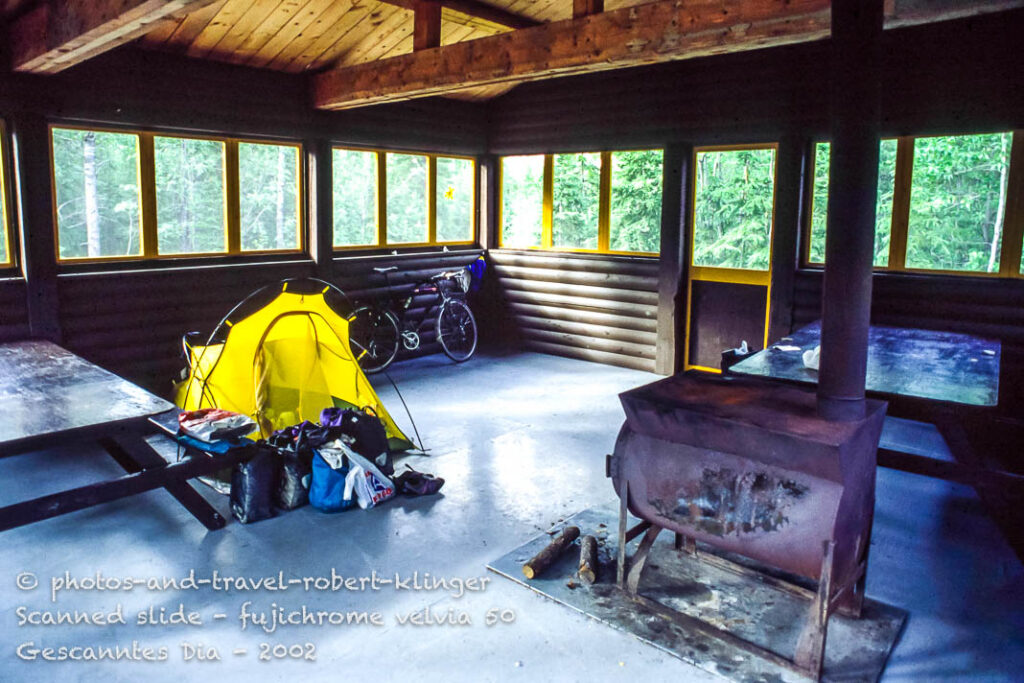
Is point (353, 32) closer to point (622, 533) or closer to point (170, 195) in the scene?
point (170, 195)

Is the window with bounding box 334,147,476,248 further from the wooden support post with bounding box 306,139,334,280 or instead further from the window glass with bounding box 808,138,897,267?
the window glass with bounding box 808,138,897,267

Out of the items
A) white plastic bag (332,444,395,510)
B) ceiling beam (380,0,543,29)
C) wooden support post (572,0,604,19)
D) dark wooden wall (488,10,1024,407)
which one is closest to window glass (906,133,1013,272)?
dark wooden wall (488,10,1024,407)

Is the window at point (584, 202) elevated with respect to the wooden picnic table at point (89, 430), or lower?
elevated

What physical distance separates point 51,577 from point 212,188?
168 inches

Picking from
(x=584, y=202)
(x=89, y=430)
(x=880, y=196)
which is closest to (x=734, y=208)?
(x=880, y=196)

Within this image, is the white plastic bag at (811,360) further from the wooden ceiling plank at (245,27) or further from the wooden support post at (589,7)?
the wooden ceiling plank at (245,27)

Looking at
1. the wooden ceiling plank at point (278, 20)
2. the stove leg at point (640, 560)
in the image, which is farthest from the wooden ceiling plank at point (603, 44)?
the stove leg at point (640, 560)

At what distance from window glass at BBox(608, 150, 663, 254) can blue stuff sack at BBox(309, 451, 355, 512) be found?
16.0 ft

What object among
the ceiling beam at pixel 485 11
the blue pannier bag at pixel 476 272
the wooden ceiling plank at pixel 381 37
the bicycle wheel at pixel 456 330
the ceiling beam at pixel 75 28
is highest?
the ceiling beam at pixel 485 11

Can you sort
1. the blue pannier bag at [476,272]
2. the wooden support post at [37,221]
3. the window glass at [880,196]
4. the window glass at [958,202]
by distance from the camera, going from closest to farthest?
the wooden support post at [37,221] → the window glass at [958,202] → the window glass at [880,196] → the blue pannier bag at [476,272]

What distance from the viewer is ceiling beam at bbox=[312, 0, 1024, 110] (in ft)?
13.6

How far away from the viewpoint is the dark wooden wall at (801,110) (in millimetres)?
6008

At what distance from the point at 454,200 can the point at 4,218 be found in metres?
4.86

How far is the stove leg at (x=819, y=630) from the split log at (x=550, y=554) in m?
1.18
